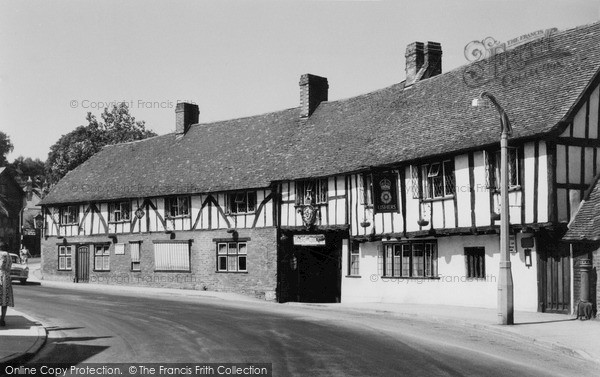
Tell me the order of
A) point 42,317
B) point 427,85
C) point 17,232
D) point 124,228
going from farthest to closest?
point 17,232 → point 124,228 → point 427,85 → point 42,317

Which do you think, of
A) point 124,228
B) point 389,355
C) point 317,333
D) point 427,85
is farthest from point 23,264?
point 389,355

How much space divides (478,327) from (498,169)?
21.3ft

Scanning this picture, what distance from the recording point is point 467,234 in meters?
23.8

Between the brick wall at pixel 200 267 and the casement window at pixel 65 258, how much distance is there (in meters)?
0.30

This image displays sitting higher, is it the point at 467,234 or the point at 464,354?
the point at 467,234

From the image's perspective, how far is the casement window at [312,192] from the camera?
3000 cm

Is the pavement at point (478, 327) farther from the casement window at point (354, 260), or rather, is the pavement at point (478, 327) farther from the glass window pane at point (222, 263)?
the glass window pane at point (222, 263)

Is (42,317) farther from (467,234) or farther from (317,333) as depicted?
(467,234)

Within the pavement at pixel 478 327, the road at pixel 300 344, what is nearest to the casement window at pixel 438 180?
the pavement at pixel 478 327

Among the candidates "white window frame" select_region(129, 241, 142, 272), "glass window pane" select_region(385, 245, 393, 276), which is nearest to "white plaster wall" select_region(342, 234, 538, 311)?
"glass window pane" select_region(385, 245, 393, 276)

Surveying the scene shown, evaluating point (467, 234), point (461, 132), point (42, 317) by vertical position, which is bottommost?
point (42, 317)

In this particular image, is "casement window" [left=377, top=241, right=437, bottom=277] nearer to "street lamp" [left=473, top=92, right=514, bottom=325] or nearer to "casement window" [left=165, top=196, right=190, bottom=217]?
"street lamp" [left=473, top=92, right=514, bottom=325]

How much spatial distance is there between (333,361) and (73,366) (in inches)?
161

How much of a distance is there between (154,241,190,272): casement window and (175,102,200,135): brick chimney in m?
8.22
